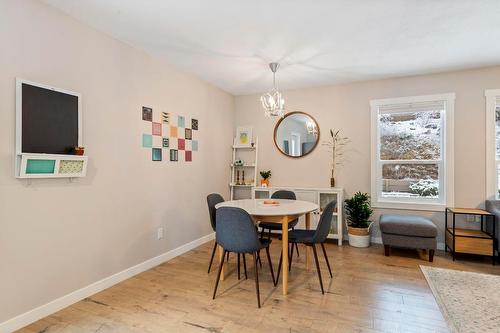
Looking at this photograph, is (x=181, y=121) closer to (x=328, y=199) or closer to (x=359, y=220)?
(x=328, y=199)

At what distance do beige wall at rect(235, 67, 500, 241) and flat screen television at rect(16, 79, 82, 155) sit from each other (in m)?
3.04

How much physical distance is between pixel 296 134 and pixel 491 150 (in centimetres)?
257

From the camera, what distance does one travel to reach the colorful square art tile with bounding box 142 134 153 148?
123 inches

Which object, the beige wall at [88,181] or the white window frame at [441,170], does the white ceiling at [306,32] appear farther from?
the white window frame at [441,170]

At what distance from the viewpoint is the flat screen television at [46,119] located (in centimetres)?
203

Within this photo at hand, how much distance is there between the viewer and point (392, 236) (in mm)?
→ 3492

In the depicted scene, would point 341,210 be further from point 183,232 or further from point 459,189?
point 183,232

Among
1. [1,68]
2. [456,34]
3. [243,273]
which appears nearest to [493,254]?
[456,34]

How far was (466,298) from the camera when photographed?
2396mm

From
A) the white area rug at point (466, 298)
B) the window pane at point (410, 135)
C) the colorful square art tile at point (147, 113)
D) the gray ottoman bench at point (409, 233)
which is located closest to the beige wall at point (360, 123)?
the window pane at point (410, 135)

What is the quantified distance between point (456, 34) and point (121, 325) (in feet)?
12.6

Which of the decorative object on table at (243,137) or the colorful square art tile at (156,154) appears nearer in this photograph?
the colorful square art tile at (156,154)

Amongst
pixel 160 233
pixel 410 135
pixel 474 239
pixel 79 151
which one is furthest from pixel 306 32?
pixel 474 239

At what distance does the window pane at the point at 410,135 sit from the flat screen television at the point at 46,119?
391 centimetres
